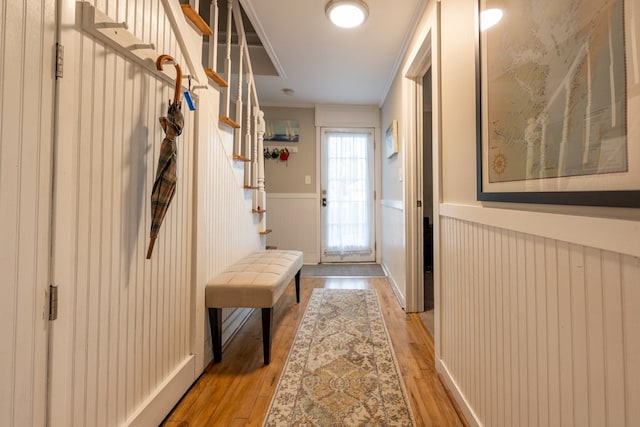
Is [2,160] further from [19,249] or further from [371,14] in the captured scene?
[371,14]

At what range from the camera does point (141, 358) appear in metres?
1.09

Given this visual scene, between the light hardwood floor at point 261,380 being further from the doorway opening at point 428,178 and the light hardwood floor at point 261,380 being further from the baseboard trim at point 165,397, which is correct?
the doorway opening at point 428,178

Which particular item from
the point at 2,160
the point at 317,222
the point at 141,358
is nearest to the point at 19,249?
the point at 2,160

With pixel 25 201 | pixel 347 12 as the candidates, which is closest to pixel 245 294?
pixel 25 201

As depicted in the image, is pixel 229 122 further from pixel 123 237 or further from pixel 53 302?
pixel 53 302

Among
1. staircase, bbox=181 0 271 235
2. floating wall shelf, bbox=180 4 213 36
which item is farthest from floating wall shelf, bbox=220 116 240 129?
floating wall shelf, bbox=180 4 213 36

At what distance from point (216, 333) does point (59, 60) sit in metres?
1.46

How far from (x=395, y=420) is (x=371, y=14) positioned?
2.56 metres

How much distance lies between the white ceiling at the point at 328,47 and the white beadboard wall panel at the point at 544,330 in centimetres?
177

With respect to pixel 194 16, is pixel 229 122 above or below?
below

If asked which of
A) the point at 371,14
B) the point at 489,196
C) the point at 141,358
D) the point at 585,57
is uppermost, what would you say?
the point at 371,14

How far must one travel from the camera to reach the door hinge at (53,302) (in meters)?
0.73

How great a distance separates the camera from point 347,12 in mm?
1953

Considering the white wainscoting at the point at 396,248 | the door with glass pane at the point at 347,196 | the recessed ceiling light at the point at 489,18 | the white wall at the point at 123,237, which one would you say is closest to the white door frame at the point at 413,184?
the white wainscoting at the point at 396,248
